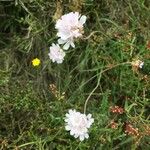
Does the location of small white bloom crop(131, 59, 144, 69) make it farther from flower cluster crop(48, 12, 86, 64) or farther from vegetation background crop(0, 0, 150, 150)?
flower cluster crop(48, 12, 86, 64)

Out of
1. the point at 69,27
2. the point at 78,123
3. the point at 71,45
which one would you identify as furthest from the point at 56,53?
the point at 78,123

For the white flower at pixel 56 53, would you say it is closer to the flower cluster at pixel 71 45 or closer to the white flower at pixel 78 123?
the flower cluster at pixel 71 45

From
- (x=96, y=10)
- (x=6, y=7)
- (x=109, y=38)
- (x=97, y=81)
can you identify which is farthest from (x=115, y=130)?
(x=6, y=7)

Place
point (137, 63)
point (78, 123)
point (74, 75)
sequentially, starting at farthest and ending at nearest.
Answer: point (74, 75) < point (137, 63) < point (78, 123)

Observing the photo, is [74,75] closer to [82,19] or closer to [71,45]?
[71,45]

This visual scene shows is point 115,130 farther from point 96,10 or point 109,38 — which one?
point 96,10
